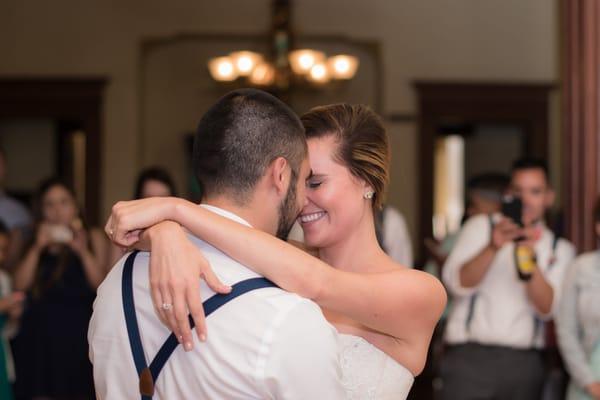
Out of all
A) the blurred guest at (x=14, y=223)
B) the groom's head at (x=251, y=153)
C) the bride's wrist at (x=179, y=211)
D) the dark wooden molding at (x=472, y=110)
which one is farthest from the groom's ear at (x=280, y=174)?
the dark wooden molding at (x=472, y=110)

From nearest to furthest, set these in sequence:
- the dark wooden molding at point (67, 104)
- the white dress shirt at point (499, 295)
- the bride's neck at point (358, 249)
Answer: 1. the bride's neck at point (358, 249)
2. the white dress shirt at point (499, 295)
3. the dark wooden molding at point (67, 104)

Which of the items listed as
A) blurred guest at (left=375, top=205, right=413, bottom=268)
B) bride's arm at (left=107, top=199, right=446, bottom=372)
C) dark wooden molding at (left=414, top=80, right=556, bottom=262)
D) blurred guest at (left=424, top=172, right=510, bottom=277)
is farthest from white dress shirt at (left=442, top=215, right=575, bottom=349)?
dark wooden molding at (left=414, top=80, right=556, bottom=262)

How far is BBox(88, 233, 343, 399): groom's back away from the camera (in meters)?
1.55

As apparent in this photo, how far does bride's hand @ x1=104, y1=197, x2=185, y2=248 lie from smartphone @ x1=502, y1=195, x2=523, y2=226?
8.22 ft

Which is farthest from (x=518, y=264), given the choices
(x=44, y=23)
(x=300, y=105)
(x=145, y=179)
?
(x=44, y=23)

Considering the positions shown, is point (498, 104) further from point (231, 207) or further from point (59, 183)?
point (231, 207)

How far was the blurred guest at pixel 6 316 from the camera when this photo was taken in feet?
15.2

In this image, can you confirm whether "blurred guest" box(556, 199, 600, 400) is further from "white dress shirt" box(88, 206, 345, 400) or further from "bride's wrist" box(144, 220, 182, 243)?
"bride's wrist" box(144, 220, 182, 243)

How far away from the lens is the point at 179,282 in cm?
158

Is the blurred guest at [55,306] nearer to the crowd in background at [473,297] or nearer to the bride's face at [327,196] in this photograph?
the crowd in background at [473,297]

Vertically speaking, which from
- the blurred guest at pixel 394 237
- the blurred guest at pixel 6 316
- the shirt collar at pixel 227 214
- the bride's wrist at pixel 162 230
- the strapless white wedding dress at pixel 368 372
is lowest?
the blurred guest at pixel 6 316

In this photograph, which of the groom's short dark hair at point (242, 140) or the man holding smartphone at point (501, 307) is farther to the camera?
the man holding smartphone at point (501, 307)

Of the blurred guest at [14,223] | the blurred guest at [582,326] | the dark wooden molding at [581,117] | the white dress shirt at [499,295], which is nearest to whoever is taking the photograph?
the blurred guest at [582,326]

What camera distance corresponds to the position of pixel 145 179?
4848mm
